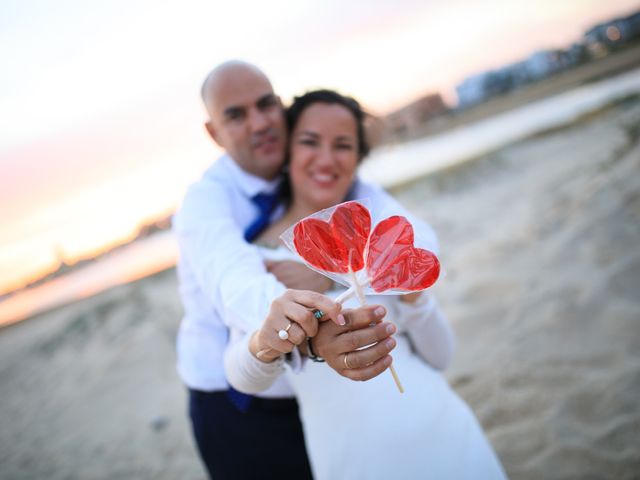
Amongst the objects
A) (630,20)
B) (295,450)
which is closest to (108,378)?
(295,450)

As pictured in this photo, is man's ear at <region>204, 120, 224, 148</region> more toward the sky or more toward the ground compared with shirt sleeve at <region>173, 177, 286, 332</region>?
more toward the sky

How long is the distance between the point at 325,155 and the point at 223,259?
0.58m

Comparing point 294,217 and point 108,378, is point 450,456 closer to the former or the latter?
point 294,217

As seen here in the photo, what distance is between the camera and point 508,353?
2996 millimetres

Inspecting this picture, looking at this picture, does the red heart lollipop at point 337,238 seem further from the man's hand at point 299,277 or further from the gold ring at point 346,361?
the man's hand at point 299,277

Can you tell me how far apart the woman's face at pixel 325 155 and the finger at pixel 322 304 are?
2.28ft

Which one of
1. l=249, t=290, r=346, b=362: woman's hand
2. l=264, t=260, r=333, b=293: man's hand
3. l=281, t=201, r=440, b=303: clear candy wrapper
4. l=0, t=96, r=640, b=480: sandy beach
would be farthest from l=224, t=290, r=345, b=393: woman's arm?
l=0, t=96, r=640, b=480: sandy beach

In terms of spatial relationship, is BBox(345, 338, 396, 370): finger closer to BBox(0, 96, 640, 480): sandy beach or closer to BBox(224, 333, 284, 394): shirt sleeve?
BBox(224, 333, 284, 394): shirt sleeve

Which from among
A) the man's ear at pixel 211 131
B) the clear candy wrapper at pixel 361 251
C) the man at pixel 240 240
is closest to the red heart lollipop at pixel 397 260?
the clear candy wrapper at pixel 361 251

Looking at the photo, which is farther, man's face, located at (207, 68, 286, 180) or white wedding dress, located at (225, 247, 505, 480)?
man's face, located at (207, 68, 286, 180)

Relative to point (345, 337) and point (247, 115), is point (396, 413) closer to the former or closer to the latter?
point (345, 337)

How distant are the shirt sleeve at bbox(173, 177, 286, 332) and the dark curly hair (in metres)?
0.47

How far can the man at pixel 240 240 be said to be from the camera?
146 cm

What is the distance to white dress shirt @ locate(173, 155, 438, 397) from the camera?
1.14 meters
